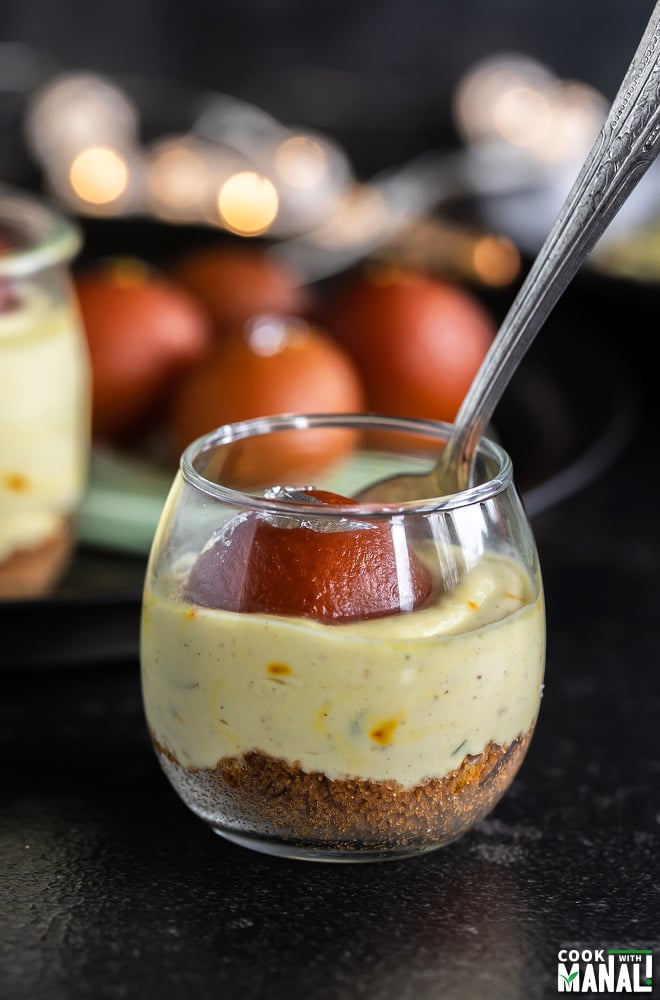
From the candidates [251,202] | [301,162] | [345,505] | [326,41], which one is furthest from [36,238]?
[326,41]

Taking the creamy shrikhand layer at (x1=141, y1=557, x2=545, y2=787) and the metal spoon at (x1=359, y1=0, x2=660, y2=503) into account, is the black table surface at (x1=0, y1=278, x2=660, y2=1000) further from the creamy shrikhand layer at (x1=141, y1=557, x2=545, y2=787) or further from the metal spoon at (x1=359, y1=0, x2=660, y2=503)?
the metal spoon at (x1=359, y1=0, x2=660, y2=503)

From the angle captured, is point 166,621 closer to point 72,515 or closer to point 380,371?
point 72,515

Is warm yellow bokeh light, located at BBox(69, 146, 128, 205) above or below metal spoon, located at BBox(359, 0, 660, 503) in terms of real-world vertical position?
above

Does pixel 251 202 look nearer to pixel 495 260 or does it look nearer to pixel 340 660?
pixel 495 260

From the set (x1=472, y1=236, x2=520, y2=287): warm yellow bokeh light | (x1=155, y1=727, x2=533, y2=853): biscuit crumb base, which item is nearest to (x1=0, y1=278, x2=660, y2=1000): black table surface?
(x1=155, y1=727, x2=533, y2=853): biscuit crumb base

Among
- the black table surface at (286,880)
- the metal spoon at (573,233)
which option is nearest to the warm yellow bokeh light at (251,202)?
the black table surface at (286,880)

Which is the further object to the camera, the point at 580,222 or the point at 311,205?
the point at 311,205

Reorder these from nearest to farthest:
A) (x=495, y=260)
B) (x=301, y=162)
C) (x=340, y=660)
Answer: (x=340, y=660) → (x=495, y=260) → (x=301, y=162)
